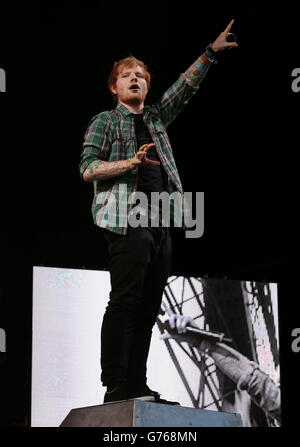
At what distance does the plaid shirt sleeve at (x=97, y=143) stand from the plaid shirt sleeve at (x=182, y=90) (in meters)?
0.28

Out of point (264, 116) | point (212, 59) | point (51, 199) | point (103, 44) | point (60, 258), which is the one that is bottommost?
point (60, 258)

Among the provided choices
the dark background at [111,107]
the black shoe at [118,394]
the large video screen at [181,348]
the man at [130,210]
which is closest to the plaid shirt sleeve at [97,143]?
the man at [130,210]

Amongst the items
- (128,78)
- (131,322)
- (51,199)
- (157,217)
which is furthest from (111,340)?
(51,199)

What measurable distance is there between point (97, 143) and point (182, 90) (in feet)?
1.45

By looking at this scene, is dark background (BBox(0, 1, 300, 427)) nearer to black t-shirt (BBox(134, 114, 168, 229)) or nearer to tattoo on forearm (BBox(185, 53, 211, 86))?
tattoo on forearm (BBox(185, 53, 211, 86))

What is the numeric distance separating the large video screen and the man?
6.69ft

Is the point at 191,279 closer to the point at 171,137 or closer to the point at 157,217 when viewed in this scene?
the point at 171,137

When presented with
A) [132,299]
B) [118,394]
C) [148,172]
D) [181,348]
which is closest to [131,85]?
[148,172]

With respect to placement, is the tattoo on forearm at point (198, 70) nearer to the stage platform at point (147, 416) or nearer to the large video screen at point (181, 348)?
the stage platform at point (147, 416)

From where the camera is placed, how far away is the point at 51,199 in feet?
14.9

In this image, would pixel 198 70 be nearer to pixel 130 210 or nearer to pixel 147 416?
pixel 130 210

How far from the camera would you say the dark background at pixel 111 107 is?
4.13 m

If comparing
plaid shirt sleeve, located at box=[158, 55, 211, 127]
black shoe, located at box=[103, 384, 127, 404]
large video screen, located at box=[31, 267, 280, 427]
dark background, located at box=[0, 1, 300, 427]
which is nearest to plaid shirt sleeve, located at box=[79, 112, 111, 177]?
plaid shirt sleeve, located at box=[158, 55, 211, 127]

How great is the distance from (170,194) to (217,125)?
2.40m
